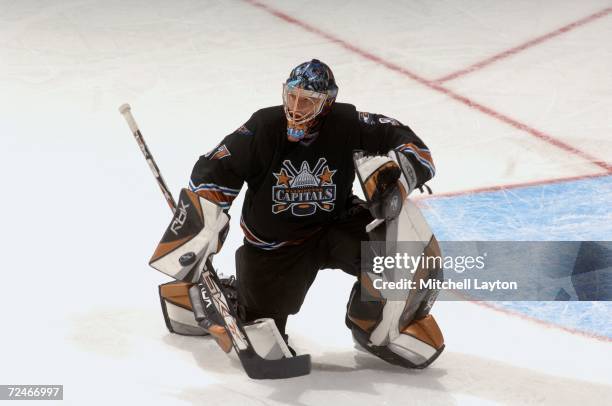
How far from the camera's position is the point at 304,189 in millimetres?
3330

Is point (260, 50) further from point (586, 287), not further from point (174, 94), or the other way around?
point (586, 287)

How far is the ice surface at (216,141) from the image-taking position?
334 centimetres

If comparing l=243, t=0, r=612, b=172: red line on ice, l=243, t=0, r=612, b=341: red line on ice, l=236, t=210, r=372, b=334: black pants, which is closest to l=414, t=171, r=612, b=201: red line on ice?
l=243, t=0, r=612, b=341: red line on ice

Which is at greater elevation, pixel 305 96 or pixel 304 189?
pixel 305 96

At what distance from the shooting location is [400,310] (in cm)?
330

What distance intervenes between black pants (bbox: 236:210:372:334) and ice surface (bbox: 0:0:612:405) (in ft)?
0.54

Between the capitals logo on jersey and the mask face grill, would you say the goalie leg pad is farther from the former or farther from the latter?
the mask face grill

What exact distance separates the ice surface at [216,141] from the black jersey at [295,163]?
0.48 meters

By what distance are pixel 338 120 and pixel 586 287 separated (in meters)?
1.16

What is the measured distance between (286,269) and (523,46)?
117 inches

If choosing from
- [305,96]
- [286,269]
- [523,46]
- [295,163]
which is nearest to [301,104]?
[305,96]

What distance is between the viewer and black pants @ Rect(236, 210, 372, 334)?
346 centimetres

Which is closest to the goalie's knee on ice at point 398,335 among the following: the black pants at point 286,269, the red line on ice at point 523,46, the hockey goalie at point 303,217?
the hockey goalie at point 303,217

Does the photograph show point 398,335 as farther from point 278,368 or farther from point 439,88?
point 439,88
